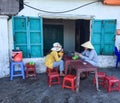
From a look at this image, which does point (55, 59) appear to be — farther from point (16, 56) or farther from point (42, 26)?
point (42, 26)

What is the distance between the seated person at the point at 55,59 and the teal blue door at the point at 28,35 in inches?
36.4

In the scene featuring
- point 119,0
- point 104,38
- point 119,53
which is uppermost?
point 119,0

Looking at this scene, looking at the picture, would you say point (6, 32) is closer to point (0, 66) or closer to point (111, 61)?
point (0, 66)

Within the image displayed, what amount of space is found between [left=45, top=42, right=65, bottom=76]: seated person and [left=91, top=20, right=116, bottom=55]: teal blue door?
6.00 feet

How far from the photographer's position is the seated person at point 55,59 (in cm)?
599

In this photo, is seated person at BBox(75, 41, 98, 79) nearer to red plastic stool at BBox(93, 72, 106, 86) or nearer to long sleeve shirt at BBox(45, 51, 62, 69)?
red plastic stool at BBox(93, 72, 106, 86)

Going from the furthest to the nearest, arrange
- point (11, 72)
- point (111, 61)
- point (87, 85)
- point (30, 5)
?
point (111, 61), point (30, 5), point (11, 72), point (87, 85)

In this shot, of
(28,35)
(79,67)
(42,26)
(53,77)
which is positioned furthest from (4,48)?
(79,67)

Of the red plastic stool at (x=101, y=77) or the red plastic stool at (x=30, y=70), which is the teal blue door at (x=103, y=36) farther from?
the red plastic stool at (x=30, y=70)

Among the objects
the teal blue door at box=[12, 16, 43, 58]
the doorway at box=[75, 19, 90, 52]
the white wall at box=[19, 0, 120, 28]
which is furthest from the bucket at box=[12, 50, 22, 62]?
the doorway at box=[75, 19, 90, 52]

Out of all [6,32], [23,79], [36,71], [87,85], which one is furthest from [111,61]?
[6,32]

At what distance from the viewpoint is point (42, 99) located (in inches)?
188

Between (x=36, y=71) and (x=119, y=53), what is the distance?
344 cm

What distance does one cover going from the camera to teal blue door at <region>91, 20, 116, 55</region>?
7258 mm
